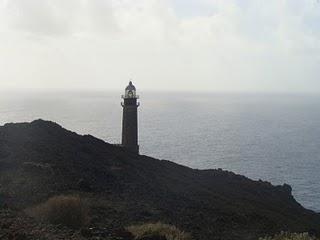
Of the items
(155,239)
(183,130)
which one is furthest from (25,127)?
(183,130)

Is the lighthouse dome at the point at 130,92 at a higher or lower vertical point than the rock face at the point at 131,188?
higher

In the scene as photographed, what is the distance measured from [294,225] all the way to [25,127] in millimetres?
20627

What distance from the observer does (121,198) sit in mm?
22578

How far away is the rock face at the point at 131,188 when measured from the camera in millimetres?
19756

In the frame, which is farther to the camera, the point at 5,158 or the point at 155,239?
the point at 5,158

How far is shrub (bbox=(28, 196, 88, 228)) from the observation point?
1475 centimetres

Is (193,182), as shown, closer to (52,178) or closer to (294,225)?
(294,225)

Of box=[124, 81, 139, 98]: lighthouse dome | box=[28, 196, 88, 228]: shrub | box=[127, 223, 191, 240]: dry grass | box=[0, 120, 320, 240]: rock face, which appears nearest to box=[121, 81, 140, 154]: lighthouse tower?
box=[124, 81, 139, 98]: lighthouse dome

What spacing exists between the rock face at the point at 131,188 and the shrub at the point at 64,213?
79 cm

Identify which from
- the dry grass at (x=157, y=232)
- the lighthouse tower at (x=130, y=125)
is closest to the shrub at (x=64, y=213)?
the dry grass at (x=157, y=232)

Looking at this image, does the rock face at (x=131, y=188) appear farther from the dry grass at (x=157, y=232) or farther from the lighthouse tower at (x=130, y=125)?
the lighthouse tower at (x=130, y=125)

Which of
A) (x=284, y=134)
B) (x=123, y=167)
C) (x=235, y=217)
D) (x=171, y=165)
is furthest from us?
(x=284, y=134)

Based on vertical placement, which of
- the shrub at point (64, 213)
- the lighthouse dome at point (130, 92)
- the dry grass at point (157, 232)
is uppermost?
the lighthouse dome at point (130, 92)

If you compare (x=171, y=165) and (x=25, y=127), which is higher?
(x=25, y=127)
